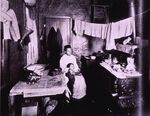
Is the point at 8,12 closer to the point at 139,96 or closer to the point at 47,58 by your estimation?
the point at 47,58

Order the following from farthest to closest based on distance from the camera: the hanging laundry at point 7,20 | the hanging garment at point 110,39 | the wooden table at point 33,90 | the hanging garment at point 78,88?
the hanging garment at point 110,39, the hanging garment at point 78,88, the hanging laundry at point 7,20, the wooden table at point 33,90

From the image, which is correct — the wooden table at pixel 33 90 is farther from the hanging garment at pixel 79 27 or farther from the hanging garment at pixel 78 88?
the hanging garment at pixel 79 27

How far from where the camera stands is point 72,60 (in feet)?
20.6

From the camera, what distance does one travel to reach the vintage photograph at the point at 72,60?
443 centimetres

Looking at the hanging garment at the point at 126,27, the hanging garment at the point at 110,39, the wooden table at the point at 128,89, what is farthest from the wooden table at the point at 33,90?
the hanging garment at the point at 126,27

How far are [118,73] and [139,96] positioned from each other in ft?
2.91

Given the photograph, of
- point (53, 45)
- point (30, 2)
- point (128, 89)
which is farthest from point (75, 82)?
point (30, 2)

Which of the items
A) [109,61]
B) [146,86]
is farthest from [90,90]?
[146,86]

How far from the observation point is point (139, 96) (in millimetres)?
5004

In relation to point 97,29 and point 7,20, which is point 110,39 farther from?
point 7,20

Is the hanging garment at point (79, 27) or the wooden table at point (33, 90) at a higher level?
the hanging garment at point (79, 27)

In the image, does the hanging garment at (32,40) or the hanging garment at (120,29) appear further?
the hanging garment at (32,40)

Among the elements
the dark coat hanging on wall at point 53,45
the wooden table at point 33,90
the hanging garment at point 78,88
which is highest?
the dark coat hanging on wall at point 53,45

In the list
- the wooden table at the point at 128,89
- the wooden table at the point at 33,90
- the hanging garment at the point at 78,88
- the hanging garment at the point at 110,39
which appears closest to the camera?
the wooden table at the point at 33,90
